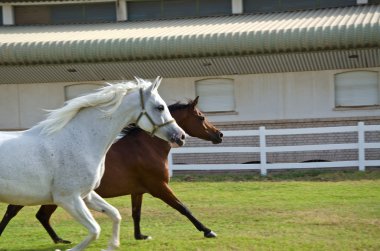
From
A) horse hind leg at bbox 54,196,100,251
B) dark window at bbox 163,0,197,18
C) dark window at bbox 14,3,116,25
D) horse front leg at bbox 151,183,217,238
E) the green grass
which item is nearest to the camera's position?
horse hind leg at bbox 54,196,100,251

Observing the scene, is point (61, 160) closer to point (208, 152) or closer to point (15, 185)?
point (15, 185)

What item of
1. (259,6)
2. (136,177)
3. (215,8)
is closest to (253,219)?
(136,177)

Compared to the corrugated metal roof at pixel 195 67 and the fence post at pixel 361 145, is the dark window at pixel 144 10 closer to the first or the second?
the corrugated metal roof at pixel 195 67

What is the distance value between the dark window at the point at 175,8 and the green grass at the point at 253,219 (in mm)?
8706

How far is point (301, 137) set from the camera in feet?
66.3

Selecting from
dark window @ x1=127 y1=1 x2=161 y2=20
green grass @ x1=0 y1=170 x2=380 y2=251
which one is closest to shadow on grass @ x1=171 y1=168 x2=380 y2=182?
green grass @ x1=0 y1=170 x2=380 y2=251

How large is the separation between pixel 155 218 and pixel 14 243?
2.91 meters

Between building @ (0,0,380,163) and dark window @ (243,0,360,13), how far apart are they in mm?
54

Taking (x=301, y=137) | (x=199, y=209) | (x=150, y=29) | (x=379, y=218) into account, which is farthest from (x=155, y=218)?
(x=150, y=29)

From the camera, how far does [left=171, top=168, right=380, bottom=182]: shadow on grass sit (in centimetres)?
1792

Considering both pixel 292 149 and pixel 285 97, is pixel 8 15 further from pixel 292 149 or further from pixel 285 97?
pixel 292 149

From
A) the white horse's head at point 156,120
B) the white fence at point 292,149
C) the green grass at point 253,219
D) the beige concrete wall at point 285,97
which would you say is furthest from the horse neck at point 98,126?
the beige concrete wall at point 285,97

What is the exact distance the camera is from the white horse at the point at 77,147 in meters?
7.79

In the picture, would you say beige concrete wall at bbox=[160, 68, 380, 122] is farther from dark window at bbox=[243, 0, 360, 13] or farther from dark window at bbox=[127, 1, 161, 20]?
dark window at bbox=[127, 1, 161, 20]
